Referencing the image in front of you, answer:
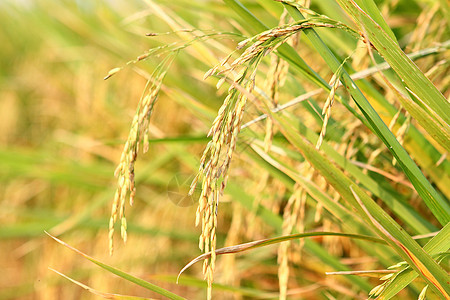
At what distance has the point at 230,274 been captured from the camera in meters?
1.54

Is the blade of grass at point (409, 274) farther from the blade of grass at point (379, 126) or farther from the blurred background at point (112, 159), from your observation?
the blurred background at point (112, 159)

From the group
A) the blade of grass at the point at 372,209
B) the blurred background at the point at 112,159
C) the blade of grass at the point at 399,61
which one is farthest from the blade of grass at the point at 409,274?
the blurred background at the point at 112,159

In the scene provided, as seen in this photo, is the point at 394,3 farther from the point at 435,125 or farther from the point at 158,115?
the point at 158,115

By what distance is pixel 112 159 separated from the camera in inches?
93.2

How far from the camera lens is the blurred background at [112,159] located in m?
1.48

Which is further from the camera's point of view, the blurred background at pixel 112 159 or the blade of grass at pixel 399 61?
the blurred background at pixel 112 159

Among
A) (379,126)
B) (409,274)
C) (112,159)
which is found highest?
(379,126)

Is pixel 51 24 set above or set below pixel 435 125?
above

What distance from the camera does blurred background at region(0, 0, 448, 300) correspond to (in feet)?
4.85

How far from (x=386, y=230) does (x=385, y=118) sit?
1.19ft

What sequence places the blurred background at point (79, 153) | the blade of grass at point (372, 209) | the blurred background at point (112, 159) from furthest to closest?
the blurred background at point (79, 153), the blurred background at point (112, 159), the blade of grass at point (372, 209)

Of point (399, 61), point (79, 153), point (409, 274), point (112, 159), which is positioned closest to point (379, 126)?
point (399, 61)

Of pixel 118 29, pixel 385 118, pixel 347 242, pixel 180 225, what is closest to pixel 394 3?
pixel 385 118

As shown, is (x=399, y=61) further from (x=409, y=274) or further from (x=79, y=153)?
(x=79, y=153)
